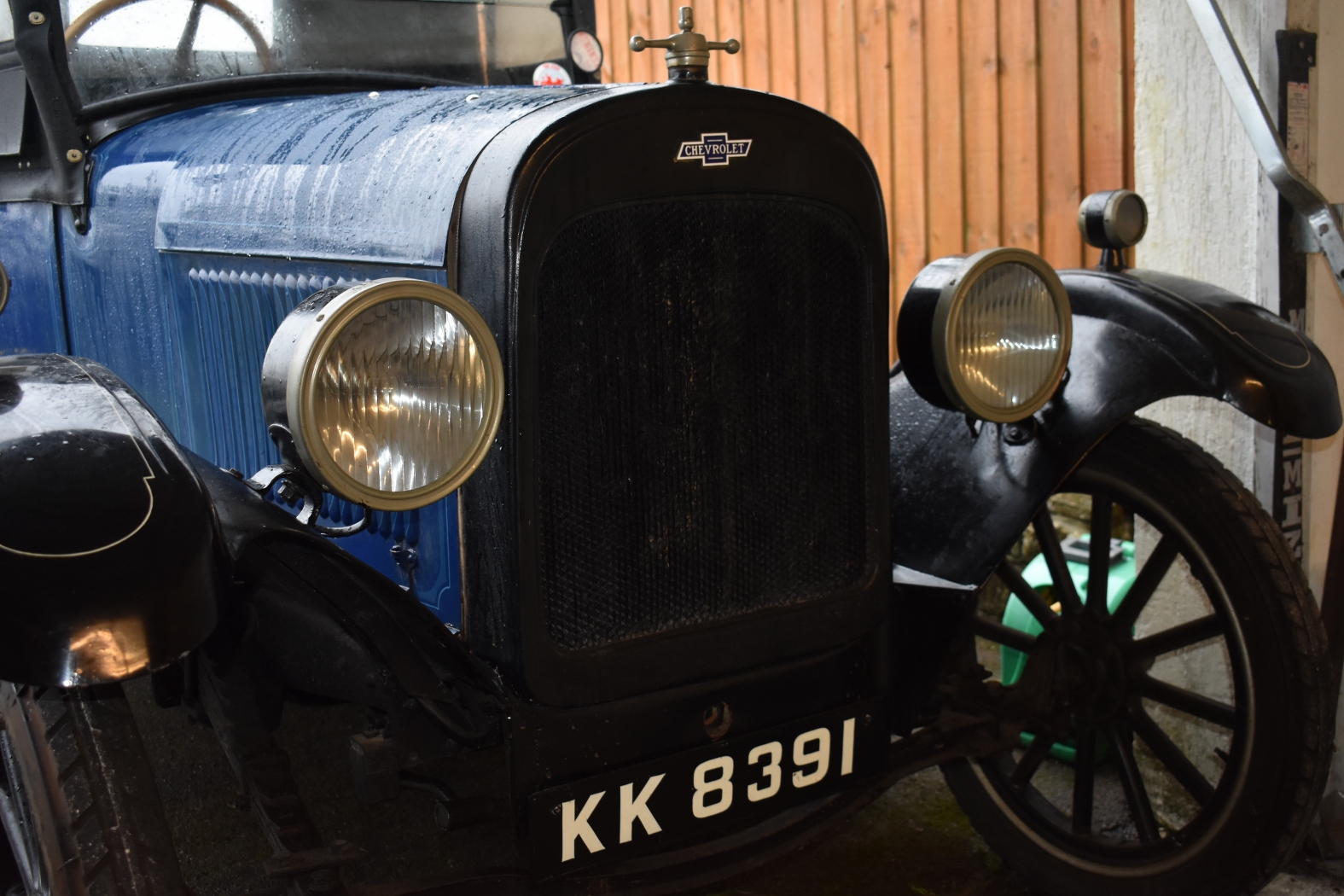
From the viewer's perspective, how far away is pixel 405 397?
4.90 feet

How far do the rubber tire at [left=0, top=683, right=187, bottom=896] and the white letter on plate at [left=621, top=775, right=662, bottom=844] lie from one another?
1.78ft

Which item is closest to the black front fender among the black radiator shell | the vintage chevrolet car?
the vintage chevrolet car

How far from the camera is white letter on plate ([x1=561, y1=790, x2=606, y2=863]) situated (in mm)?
1636

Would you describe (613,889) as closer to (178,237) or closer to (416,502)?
(416,502)

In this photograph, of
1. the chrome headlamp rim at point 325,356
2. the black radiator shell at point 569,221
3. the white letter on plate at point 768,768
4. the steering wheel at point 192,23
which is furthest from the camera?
the steering wheel at point 192,23

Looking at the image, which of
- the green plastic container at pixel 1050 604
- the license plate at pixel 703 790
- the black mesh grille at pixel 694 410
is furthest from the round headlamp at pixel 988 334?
the green plastic container at pixel 1050 604

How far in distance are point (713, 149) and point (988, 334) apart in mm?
523

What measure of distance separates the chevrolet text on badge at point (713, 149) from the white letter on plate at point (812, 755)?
31.9 inches

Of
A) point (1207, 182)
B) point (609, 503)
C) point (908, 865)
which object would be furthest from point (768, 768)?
point (1207, 182)

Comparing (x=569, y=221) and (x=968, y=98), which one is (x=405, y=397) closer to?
(x=569, y=221)

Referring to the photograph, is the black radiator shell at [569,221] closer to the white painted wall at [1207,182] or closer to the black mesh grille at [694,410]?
the black mesh grille at [694,410]

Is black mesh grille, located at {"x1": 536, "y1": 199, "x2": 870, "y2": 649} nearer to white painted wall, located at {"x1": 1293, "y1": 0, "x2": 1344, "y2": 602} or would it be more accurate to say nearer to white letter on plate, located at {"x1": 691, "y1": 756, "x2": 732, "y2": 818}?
white letter on plate, located at {"x1": 691, "y1": 756, "x2": 732, "y2": 818}

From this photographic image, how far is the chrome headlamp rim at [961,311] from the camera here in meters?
1.83

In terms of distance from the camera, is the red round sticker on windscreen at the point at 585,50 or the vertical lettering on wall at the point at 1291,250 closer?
the vertical lettering on wall at the point at 1291,250
